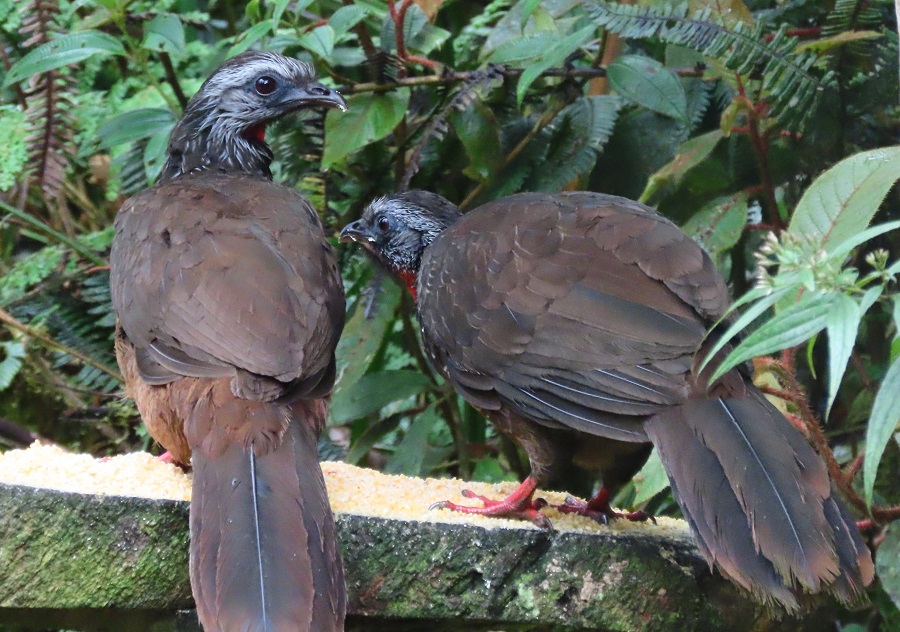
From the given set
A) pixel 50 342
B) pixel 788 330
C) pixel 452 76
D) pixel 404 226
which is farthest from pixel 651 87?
pixel 50 342

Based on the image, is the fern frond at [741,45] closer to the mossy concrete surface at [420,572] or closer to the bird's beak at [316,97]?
the bird's beak at [316,97]

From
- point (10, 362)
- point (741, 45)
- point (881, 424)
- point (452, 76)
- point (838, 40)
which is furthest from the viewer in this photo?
point (10, 362)

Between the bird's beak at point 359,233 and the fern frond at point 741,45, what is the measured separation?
1.26 m

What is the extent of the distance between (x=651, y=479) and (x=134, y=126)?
2.96 metres

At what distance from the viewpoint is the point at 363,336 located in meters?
4.80

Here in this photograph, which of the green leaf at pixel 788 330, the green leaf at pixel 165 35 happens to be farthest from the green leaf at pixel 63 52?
the green leaf at pixel 788 330

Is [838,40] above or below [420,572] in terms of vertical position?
above

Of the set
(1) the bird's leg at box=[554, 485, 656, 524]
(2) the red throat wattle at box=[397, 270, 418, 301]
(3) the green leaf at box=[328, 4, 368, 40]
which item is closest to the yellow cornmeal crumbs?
(1) the bird's leg at box=[554, 485, 656, 524]

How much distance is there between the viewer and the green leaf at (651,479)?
350 centimetres

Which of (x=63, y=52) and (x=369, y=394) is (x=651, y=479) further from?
(x=63, y=52)

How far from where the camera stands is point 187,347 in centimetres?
307

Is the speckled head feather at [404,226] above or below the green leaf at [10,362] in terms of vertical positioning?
above

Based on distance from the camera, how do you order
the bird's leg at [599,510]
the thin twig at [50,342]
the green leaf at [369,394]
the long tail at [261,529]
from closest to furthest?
the long tail at [261,529], the bird's leg at [599,510], the green leaf at [369,394], the thin twig at [50,342]

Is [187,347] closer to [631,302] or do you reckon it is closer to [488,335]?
[488,335]
